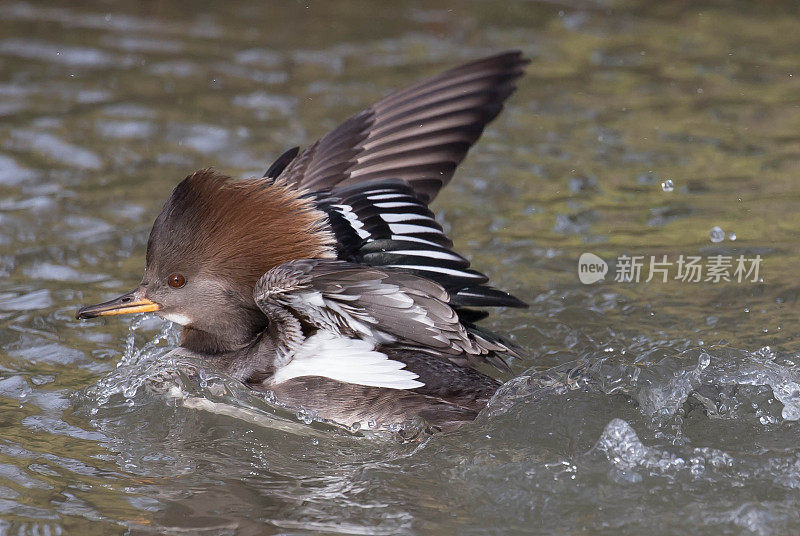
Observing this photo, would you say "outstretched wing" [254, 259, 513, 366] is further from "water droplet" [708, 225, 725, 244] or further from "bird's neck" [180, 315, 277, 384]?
"water droplet" [708, 225, 725, 244]

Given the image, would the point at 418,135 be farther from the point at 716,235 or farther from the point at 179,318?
the point at 716,235

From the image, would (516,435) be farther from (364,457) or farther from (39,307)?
(39,307)

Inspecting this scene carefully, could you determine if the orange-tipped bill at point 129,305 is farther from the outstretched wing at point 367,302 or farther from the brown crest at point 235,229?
the outstretched wing at point 367,302

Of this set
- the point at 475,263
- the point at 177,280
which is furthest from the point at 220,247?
the point at 475,263

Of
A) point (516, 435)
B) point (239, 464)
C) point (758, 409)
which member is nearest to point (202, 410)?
point (239, 464)

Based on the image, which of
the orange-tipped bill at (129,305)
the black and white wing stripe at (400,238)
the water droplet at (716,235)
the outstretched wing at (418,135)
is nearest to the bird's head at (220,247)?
the orange-tipped bill at (129,305)

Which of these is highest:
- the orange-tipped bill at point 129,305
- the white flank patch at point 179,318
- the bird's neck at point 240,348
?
the orange-tipped bill at point 129,305

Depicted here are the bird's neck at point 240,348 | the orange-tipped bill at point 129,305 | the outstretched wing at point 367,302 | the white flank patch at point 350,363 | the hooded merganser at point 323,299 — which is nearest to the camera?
the outstretched wing at point 367,302

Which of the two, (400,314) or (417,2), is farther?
(417,2)
